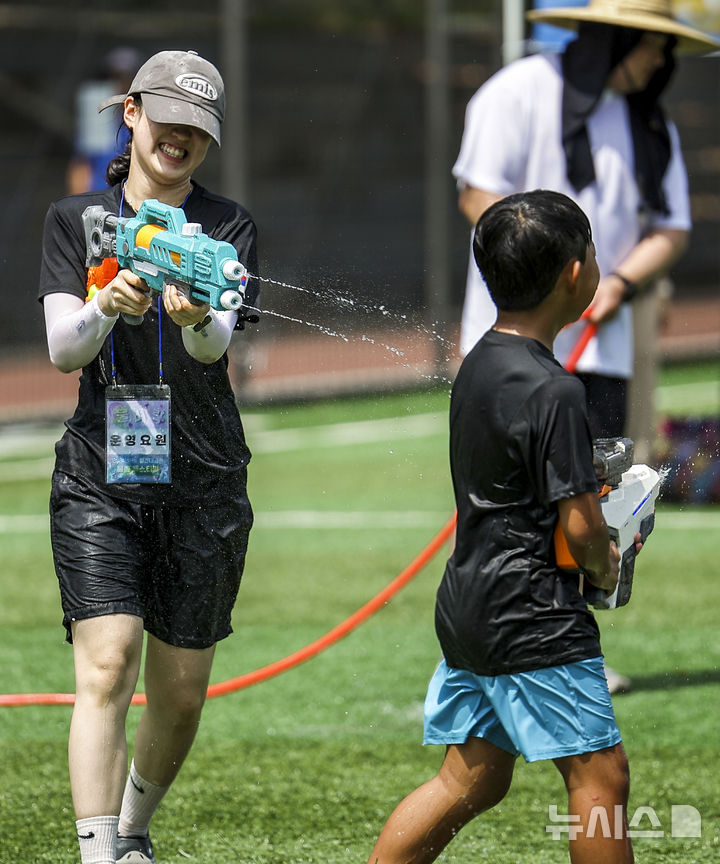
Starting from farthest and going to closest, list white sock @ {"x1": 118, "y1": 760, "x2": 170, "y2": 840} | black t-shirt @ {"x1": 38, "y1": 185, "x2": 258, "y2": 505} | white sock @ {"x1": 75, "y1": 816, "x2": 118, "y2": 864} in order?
white sock @ {"x1": 118, "y1": 760, "x2": 170, "y2": 840} < black t-shirt @ {"x1": 38, "y1": 185, "x2": 258, "y2": 505} < white sock @ {"x1": 75, "y1": 816, "x2": 118, "y2": 864}

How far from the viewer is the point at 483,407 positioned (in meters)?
3.36

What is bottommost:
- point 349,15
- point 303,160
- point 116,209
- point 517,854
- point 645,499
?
point 517,854

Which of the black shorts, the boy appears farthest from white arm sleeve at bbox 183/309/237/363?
the boy

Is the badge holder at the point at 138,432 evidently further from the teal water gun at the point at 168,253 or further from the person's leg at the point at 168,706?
the person's leg at the point at 168,706

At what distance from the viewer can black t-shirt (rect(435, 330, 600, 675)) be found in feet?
10.7

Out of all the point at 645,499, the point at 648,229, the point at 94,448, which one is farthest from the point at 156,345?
the point at 648,229

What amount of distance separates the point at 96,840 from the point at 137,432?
0.94 metres

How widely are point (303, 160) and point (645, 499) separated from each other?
71.5 feet

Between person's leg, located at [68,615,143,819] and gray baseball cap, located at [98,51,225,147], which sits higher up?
gray baseball cap, located at [98,51,225,147]

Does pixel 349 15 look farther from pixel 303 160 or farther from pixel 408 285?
pixel 408 285

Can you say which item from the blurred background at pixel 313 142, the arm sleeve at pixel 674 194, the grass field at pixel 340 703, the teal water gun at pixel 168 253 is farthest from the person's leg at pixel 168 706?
the blurred background at pixel 313 142

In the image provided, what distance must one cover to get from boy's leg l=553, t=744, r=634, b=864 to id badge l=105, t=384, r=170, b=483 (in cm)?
122

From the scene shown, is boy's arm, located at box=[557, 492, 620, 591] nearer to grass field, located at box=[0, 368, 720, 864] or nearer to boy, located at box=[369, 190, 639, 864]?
boy, located at box=[369, 190, 639, 864]

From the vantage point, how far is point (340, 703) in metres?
5.91
